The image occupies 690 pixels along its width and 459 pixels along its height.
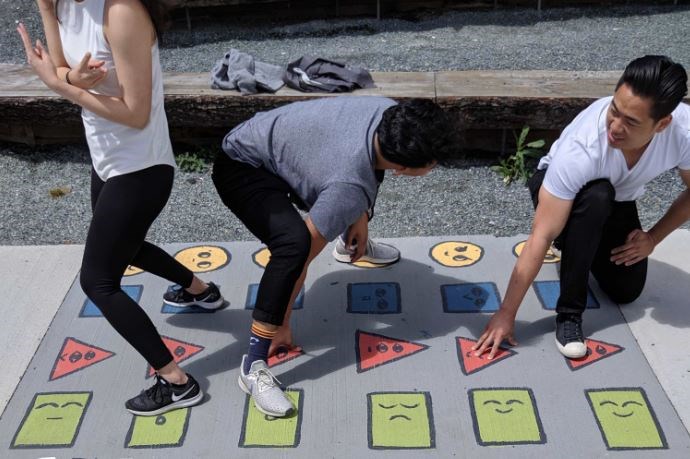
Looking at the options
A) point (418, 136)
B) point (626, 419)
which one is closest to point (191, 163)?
point (418, 136)

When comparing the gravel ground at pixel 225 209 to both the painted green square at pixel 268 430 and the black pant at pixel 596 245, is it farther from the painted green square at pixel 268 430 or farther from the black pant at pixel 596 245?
the painted green square at pixel 268 430

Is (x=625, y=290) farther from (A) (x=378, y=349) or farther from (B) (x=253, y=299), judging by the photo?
(B) (x=253, y=299)

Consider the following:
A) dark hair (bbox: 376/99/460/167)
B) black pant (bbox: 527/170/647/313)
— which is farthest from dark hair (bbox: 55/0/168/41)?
black pant (bbox: 527/170/647/313)

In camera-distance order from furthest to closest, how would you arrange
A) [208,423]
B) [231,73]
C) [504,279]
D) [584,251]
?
[231,73], [504,279], [584,251], [208,423]

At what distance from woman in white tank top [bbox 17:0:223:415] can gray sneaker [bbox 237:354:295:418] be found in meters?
0.20

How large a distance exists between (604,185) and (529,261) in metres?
0.38

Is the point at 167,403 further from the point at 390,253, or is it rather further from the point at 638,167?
the point at 638,167

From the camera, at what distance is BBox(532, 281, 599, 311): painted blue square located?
3.13 meters

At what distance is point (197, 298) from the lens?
3.13m

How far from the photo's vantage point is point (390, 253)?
3463 mm

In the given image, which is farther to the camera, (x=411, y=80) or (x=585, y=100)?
(x=411, y=80)

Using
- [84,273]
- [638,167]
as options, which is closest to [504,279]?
[638,167]

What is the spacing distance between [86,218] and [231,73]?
1180mm

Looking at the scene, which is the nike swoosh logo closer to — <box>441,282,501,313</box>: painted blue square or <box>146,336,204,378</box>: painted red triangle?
<box>146,336,204,378</box>: painted red triangle
